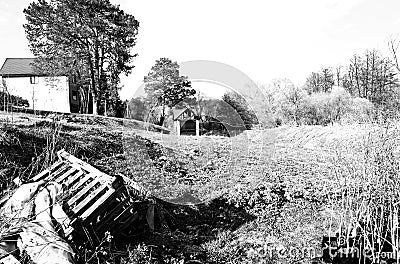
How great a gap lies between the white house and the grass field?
37.6ft

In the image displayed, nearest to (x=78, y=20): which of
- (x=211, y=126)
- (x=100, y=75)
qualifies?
(x=100, y=75)

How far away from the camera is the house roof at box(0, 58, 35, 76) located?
2520 cm

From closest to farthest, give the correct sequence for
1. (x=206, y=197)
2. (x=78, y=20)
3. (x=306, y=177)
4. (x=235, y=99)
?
(x=206, y=197)
(x=306, y=177)
(x=235, y=99)
(x=78, y=20)

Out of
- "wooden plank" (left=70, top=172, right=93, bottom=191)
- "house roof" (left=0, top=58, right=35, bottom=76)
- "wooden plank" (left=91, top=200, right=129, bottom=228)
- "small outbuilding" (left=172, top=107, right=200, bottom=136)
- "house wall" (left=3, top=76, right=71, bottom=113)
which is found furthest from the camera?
"house roof" (left=0, top=58, right=35, bottom=76)

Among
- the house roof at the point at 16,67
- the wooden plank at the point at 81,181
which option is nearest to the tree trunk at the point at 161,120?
the wooden plank at the point at 81,181

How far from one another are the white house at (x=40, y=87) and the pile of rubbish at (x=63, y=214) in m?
15.9

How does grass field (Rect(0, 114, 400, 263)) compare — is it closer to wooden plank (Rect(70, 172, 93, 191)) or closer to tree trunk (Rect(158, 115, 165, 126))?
wooden plank (Rect(70, 172, 93, 191))

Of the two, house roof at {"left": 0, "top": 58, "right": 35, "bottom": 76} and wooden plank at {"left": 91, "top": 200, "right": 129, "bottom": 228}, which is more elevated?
house roof at {"left": 0, "top": 58, "right": 35, "bottom": 76}

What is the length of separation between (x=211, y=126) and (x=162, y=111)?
210 cm

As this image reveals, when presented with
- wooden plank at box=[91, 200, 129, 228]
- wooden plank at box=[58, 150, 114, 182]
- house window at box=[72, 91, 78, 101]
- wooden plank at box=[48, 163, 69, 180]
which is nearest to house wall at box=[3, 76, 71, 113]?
house window at box=[72, 91, 78, 101]

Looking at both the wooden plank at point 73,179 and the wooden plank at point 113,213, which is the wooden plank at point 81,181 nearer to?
the wooden plank at point 73,179

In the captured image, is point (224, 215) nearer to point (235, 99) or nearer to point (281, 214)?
point (281, 214)

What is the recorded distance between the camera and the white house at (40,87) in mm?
19111

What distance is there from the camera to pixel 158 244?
12.1 ft
